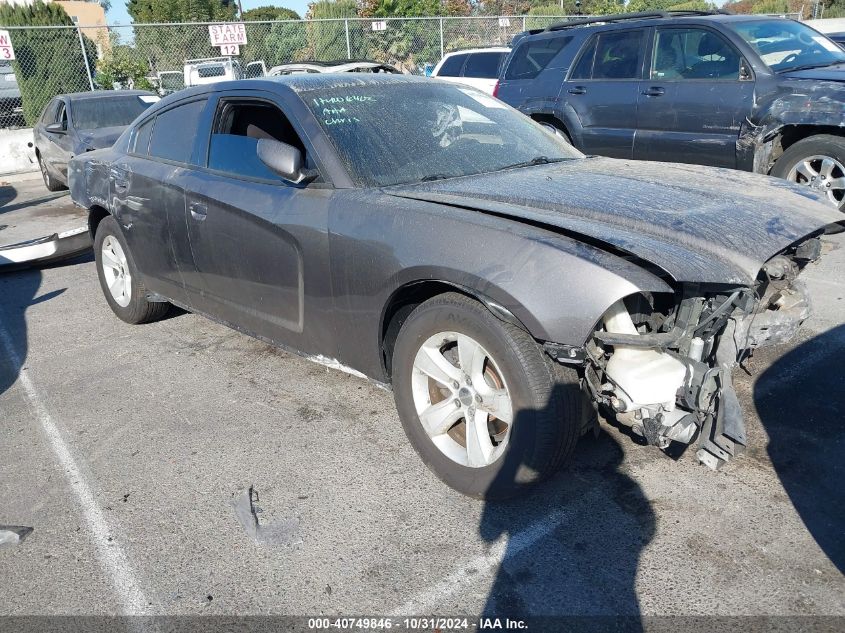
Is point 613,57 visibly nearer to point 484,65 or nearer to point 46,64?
point 484,65

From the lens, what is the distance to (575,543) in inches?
106

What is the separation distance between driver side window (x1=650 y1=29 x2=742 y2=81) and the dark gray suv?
1 centimetres

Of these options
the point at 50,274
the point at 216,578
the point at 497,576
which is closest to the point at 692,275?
the point at 497,576

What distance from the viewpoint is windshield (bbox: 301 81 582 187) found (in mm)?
3443

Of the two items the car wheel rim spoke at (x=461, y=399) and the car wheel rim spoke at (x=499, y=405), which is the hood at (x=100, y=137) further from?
the car wheel rim spoke at (x=499, y=405)

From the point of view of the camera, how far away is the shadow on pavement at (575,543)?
7.84 feet

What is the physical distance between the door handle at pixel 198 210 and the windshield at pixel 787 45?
5.53 m

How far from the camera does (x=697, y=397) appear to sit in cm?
253

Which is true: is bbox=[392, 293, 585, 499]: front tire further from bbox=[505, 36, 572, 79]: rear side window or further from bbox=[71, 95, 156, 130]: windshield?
bbox=[71, 95, 156, 130]: windshield

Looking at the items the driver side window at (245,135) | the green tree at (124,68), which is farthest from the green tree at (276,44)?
the driver side window at (245,135)

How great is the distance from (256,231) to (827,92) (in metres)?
5.26

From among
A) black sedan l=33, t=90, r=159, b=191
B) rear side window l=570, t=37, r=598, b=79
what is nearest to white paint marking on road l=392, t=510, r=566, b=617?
rear side window l=570, t=37, r=598, b=79

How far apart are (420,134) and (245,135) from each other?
104 centimetres

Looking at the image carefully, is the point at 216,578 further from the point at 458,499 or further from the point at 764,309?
the point at 764,309
